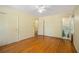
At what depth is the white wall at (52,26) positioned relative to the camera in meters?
1.92

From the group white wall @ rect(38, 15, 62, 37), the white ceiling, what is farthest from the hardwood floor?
the white ceiling

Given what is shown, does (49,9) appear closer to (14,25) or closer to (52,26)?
(52,26)

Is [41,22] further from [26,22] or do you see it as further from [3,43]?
[3,43]

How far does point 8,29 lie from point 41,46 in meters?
0.82

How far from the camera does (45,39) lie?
1980 mm

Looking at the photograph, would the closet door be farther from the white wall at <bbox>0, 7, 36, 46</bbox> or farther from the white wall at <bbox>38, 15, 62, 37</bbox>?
the white wall at <bbox>38, 15, 62, 37</bbox>

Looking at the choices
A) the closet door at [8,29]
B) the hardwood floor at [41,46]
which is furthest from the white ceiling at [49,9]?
the hardwood floor at [41,46]

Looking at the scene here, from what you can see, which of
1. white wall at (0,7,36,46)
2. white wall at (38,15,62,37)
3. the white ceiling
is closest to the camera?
the white ceiling

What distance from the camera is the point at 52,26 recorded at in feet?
6.60

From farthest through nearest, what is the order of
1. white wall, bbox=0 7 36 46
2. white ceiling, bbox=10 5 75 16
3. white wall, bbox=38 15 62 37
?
white wall, bbox=38 15 62 37 → white wall, bbox=0 7 36 46 → white ceiling, bbox=10 5 75 16

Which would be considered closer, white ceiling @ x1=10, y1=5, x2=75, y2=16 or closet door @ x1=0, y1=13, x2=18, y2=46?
white ceiling @ x1=10, y1=5, x2=75, y2=16

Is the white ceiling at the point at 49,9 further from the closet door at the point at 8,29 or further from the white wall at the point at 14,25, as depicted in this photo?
the closet door at the point at 8,29

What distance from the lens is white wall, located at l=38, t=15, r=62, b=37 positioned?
1.92 meters

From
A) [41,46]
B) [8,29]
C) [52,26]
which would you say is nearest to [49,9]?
[52,26]
